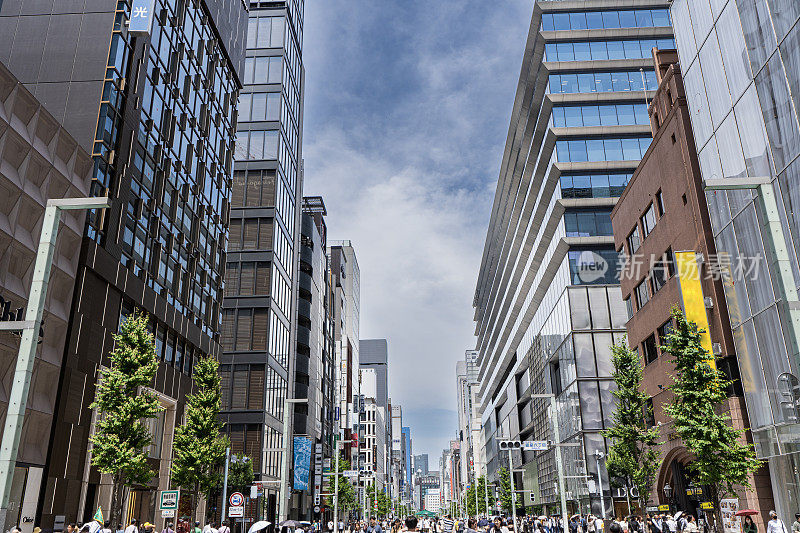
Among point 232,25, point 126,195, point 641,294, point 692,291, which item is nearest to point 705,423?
point 692,291

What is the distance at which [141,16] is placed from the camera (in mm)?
34531

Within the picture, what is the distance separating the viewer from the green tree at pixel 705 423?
24.5 m

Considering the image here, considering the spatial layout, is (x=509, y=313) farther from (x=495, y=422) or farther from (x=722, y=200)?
(x=722, y=200)

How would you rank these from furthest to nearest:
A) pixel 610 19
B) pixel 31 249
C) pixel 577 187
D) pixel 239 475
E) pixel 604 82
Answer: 1. pixel 610 19
2. pixel 604 82
3. pixel 577 187
4. pixel 239 475
5. pixel 31 249

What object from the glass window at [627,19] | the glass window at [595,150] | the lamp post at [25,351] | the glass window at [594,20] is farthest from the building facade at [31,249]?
the glass window at [627,19]

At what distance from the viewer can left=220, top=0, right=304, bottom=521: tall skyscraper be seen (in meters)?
56.4

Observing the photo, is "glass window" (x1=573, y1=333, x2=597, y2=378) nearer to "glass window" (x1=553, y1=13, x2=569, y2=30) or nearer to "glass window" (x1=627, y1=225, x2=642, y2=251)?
"glass window" (x1=627, y1=225, x2=642, y2=251)

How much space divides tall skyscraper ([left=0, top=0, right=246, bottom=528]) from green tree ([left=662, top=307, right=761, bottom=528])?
25.9 metres

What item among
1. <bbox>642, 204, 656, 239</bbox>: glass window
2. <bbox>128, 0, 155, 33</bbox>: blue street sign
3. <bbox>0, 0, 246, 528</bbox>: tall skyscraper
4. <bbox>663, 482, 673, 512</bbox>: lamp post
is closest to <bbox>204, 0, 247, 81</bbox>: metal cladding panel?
<bbox>0, 0, 246, 528</bbox>: tall skyscraper

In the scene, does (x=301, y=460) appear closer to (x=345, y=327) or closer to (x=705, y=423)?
(x=705, y=423)

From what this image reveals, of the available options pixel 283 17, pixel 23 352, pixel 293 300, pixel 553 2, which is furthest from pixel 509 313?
pixel 23 352

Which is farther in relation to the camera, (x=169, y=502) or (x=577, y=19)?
(x=577, y=19)

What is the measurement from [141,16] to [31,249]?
15191mm

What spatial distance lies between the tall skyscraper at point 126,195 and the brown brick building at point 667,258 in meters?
28.6
